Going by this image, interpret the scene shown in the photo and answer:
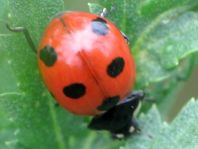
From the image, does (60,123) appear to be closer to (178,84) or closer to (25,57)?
(25,57)

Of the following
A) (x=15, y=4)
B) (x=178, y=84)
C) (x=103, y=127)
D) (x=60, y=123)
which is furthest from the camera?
(x=178, y=84)

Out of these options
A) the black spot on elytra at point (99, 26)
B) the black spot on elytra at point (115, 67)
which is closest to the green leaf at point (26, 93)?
the black spot on elytra at point (99, 26)

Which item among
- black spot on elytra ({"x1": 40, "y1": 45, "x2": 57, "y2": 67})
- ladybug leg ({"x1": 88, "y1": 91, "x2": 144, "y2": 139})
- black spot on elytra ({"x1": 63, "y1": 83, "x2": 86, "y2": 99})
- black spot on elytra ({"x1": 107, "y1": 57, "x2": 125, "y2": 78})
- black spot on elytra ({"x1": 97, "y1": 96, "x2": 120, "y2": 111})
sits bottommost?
ladybug leg ({"x1": 88, "y1": 91, "x2": 144, "y2": 139})

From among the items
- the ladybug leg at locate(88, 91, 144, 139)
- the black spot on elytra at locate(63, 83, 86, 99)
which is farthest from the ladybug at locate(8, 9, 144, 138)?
the ladybug leg at locate(88, 91, 144, 139)

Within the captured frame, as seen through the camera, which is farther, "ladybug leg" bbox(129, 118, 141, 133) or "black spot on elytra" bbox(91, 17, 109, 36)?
"ladybug leg" bbox(129, 118, 141, 133)

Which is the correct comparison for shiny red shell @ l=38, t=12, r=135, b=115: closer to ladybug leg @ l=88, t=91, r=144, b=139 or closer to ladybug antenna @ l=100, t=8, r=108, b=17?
ladybug antenna @ l=100, t=8, r=108, b=17

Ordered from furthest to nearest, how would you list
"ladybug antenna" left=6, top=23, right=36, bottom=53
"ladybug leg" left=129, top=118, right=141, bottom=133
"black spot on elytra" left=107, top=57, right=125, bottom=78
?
"ladybug leg" left=129, top=118, right=141, bottom=133, "black spot on elytra" left=107, top=57, right=125, bottom=78, "ladybug antenna" left=6, top=23, right=36, bottom=53

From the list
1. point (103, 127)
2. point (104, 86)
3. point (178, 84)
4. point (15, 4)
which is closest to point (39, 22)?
point (15, 4)
